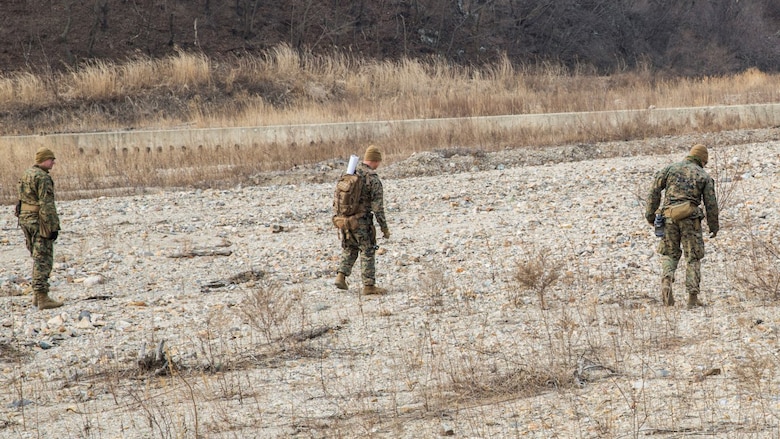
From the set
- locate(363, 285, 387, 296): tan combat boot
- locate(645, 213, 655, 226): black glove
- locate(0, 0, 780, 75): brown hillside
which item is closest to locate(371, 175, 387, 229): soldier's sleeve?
locate(363, 285, 387, 296): tan combat boot

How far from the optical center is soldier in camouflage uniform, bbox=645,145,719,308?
718 centimetres

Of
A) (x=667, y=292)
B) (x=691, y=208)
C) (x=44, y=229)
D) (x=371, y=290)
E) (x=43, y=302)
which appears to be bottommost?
(x=667, y=292)

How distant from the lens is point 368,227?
8.53 m

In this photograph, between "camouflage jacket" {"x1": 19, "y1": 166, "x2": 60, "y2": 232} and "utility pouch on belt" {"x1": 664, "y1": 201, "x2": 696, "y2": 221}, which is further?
"camouflage jacket" {"x1": 19, "y1": 166, "x2": 60, "y2": 232}

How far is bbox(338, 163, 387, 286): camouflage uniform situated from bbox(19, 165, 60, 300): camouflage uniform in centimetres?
267

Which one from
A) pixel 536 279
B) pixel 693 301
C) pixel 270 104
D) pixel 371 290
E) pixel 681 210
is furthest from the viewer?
pixel 270 104

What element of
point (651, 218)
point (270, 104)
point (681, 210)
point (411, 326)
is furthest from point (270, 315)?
point (270, 104)

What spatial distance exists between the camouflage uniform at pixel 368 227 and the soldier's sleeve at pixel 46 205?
8.69 ft

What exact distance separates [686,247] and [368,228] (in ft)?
9.11

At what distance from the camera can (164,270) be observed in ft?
34.3

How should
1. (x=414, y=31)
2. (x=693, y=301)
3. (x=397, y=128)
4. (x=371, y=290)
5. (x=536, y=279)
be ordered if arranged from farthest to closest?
1. (x=414, y=31)
2. (x=397, y=128)
3. (x=371, y=290)
4. (x=536, y=279)
5. (x=693, y=301)

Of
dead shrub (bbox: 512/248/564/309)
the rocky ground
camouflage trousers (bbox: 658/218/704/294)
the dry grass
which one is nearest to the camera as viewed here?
the rocky ground

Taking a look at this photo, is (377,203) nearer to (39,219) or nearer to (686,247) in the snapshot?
(686,247)

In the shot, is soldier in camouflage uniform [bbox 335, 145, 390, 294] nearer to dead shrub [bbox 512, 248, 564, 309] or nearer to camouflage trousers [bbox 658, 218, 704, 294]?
dead shrub [bbox 512, 248, 564, 309]
